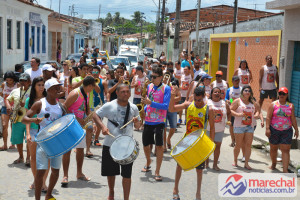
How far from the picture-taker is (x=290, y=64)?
15586 mm

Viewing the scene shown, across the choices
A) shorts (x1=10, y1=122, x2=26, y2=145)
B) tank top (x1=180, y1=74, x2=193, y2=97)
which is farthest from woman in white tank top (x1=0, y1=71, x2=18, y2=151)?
tank top (x1=180, y1=74, x2=193, y2=97)

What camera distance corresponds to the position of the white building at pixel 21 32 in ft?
90.2

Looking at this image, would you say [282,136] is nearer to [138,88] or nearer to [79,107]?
[79,107]

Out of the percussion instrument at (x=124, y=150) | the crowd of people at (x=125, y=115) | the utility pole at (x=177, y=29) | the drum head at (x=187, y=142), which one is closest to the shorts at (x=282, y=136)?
the crowd of people at (x=125, y=115)

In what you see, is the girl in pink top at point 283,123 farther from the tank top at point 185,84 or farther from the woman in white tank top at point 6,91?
the tank top at point 185,84

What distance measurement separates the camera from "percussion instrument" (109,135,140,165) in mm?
5777

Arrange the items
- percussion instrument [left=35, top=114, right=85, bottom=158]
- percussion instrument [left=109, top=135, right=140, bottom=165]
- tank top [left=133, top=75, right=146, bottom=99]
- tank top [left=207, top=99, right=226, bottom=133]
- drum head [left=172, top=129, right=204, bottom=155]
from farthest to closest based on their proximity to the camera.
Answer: tank top [left=133, top=75, right=146, bottom=99], tank top [left=207, top=99, right=226, bottom=133], drum head [left=172, top=129, right=204, bottom=155], percussion instrument [left=109, top=135, right=140, bottom=165], percussion instrument [left=35, top=114, right=85, bottom=158]

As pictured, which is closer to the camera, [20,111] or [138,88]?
[20,111]

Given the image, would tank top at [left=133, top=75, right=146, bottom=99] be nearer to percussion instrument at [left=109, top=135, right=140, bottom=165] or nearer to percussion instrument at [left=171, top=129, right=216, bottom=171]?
percussion instrument at [left=171, top=129, right=216, bottom=171]

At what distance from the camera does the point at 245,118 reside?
904 centimetres

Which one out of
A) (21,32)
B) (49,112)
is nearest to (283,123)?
(49,112)

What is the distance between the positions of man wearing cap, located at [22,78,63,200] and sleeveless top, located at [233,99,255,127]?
4.01 metres

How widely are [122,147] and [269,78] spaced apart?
897 cm

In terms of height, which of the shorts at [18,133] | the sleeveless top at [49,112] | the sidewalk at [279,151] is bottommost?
the sidewalk at [279,151]
